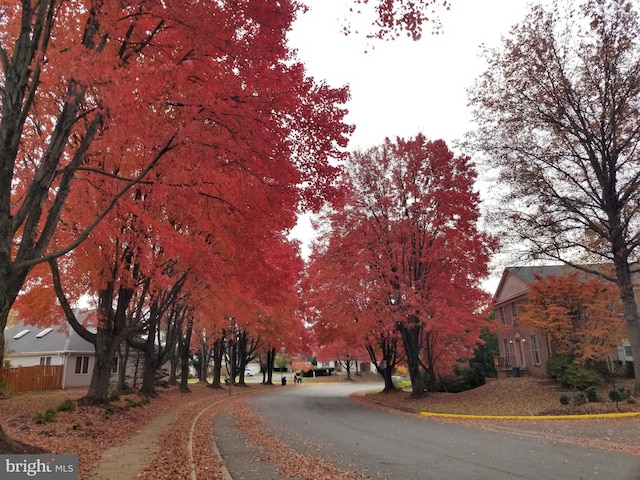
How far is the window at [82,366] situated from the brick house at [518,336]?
30.0 m

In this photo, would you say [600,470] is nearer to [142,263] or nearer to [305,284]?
[142,263]

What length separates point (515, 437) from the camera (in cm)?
1070

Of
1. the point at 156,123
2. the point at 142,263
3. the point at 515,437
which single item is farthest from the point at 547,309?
the point at 156,123

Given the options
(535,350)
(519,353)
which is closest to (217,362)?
(519,353)

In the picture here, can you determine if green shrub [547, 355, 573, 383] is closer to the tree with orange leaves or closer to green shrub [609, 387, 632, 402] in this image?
the tree with orange leaves

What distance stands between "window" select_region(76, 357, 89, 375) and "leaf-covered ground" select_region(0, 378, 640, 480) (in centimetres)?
1765

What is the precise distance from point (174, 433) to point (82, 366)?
1009 inches

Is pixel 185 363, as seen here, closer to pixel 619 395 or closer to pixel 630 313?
pixel 619 395

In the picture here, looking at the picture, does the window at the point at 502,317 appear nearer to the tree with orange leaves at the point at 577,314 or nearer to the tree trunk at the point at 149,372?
the tree with orange leaves at the point at 577,314

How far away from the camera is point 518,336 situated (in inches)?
1212

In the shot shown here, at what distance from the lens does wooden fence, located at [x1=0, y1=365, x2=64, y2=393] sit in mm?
24234

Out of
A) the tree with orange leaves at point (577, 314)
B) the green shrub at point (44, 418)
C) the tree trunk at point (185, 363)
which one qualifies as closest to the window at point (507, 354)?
the tree with orange leaves at point (577, 314)

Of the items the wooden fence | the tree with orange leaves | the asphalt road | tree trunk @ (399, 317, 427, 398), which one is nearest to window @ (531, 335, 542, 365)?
the tree with orange leaves

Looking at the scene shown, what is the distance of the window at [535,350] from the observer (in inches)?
1100
